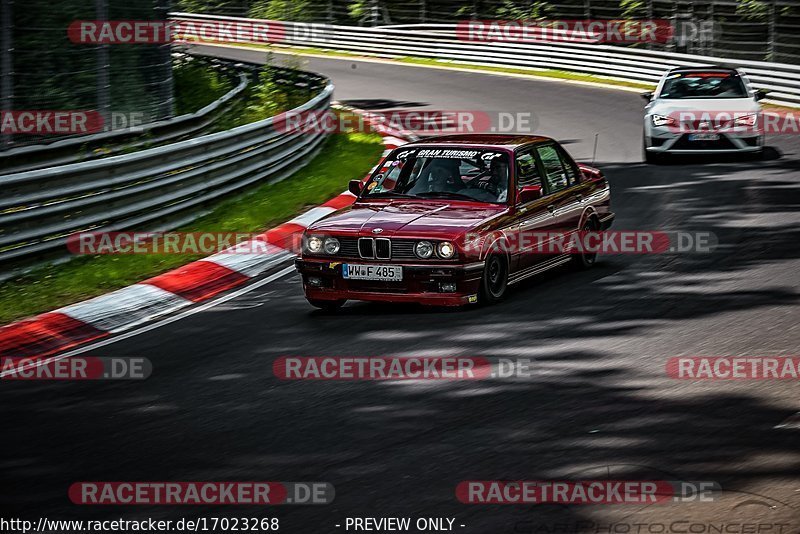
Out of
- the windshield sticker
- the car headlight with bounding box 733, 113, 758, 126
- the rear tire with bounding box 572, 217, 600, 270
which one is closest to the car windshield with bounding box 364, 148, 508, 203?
the windshield sticker

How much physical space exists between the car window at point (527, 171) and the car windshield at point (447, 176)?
0.52 feet

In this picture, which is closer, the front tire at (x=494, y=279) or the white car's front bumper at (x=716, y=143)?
the front tire at (x=494, y=279)

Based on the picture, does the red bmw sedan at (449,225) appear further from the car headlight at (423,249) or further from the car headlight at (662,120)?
the car headlight at (662,120)

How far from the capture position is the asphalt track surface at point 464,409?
5.67 m

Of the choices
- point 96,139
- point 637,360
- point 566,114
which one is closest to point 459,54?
point 566,114

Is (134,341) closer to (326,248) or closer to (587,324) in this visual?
(326,248)

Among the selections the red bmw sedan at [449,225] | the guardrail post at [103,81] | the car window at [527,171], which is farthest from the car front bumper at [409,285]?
the guardrail post at [103,81]

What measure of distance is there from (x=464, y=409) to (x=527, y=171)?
13.4ft

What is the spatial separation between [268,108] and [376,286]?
12.8 metres

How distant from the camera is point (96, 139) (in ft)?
47.7

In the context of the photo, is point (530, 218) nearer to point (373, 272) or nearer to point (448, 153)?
point (448, 153)

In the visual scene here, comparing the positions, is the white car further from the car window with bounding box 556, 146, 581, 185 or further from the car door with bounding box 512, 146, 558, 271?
the car door with bounding box 512, 146, 558, 271

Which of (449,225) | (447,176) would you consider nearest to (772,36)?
(447,176)

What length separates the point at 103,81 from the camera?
47.4ft
